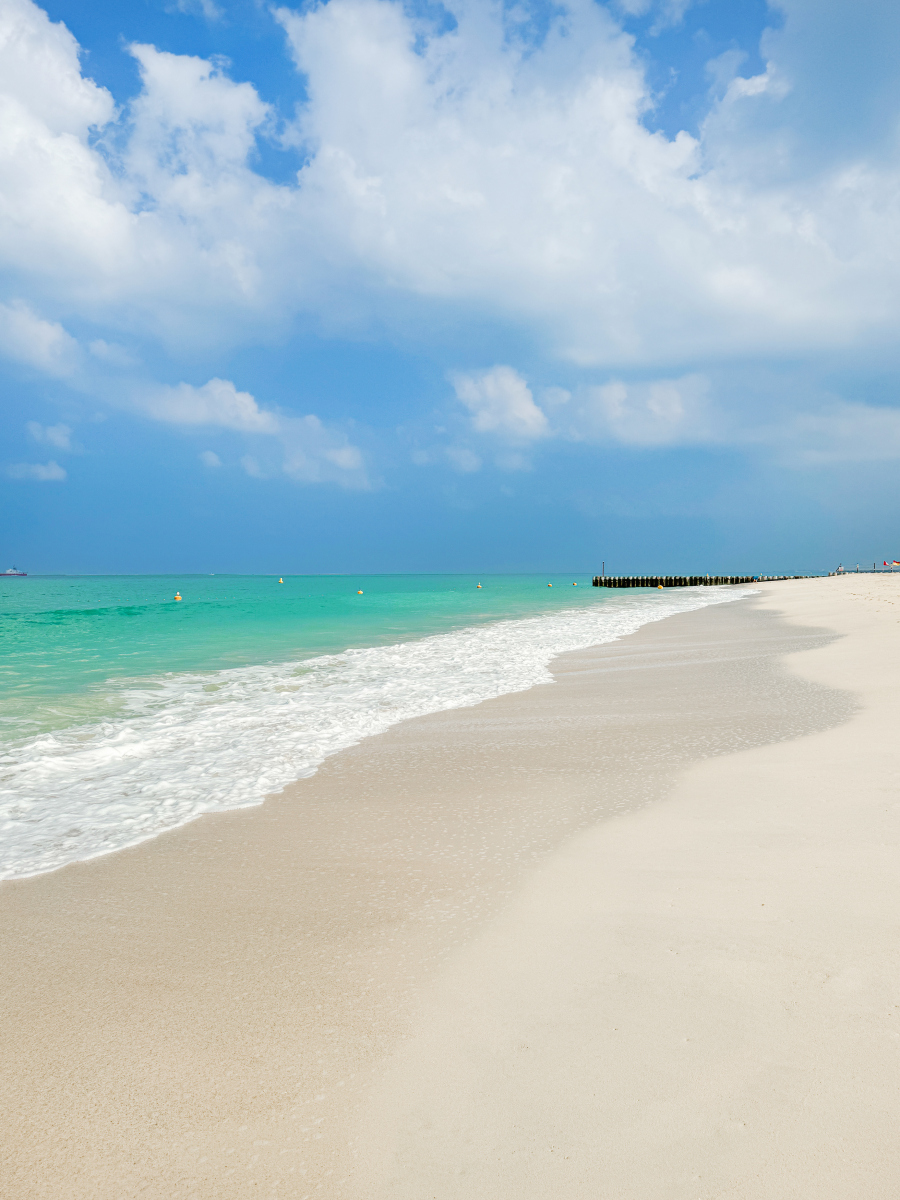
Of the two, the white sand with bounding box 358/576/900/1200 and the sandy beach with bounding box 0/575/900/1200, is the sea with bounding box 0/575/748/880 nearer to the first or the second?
the sandy beach with bounding box 0/575/900/1200

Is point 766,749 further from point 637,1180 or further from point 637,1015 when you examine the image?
point 637,1180

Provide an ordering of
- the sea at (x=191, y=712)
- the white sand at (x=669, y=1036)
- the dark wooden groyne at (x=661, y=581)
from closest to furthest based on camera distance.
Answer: the white sand at (x=669, y=1036)
the sea at (x=191, y=712)
the dark wooden groyne at (x=661, y=581)

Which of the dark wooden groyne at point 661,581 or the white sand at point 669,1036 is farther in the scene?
the dark wooden groyne at point 661,581

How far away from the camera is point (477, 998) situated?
2641 millimetres

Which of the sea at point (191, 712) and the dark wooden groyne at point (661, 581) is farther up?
the dark wooden groyne at point (661, 581)

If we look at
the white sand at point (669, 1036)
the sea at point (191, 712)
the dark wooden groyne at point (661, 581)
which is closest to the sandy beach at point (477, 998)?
the white sand at point (669, 1036)

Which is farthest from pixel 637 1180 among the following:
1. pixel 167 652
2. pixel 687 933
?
pixel 167 652

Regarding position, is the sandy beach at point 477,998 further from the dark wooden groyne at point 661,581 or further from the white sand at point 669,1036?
the dark wooden groyne at point 661,581

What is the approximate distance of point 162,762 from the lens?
6.59 m

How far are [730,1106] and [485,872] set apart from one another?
1.87m

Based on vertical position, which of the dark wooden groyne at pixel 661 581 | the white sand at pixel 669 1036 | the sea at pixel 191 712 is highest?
the dark wooden groyne at pixel 661 581

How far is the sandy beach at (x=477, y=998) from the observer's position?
1933mm

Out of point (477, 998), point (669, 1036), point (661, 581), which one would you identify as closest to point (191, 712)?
point (477, 998)

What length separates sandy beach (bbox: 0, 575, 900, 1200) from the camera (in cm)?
193
